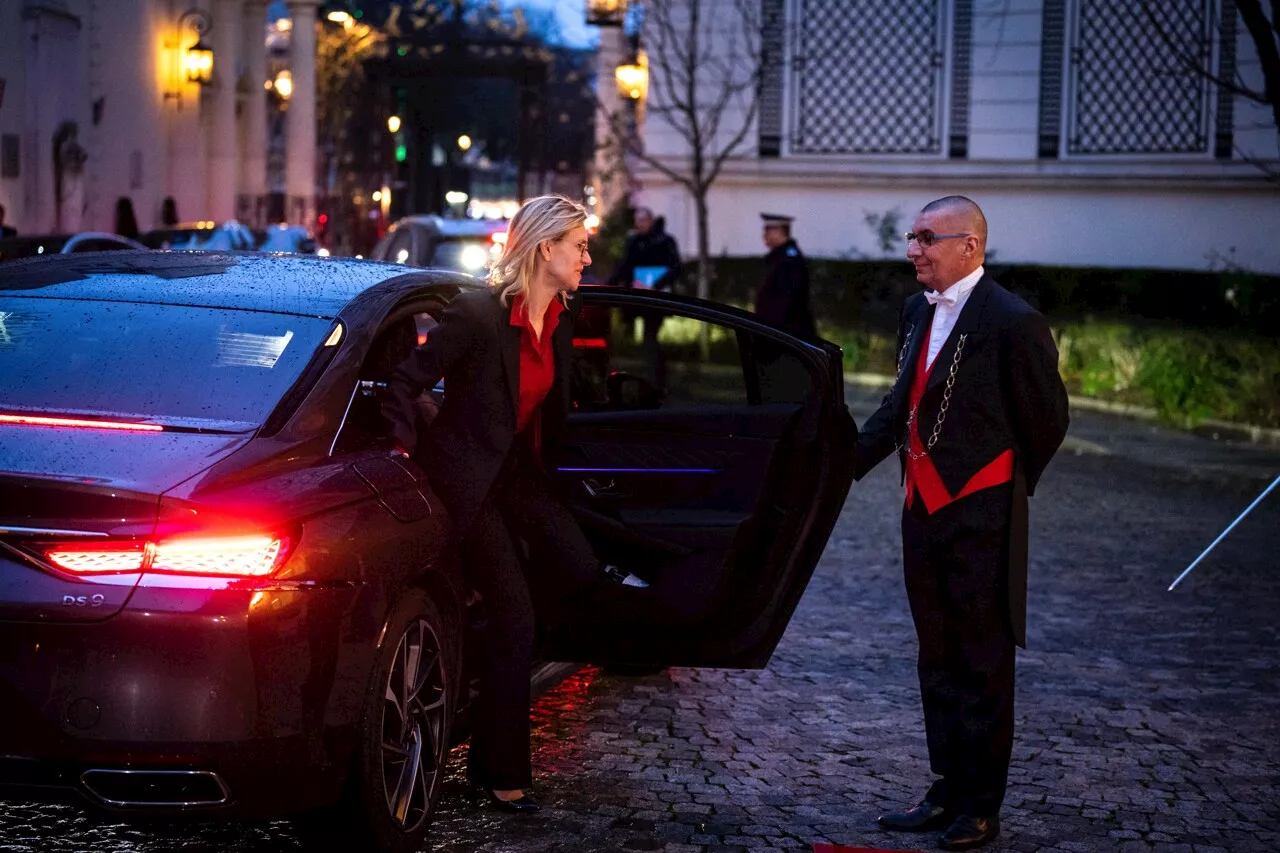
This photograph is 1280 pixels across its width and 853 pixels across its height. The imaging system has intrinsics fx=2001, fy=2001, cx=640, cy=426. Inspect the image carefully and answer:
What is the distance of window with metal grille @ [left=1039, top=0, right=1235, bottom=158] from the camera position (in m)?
27.8

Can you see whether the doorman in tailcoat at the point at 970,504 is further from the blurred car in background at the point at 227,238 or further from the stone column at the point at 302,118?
the stone column at the point at 302,118

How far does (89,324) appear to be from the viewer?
17.9ft

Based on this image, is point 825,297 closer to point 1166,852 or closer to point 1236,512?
point 1236,512

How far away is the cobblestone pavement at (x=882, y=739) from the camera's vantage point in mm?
5641

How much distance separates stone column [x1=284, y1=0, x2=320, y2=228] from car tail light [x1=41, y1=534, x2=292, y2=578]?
140 feet

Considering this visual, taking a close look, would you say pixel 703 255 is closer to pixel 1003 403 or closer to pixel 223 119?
pixel 223 119

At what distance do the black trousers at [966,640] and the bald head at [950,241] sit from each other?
65 cm

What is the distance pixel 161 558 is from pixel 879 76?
26773mm

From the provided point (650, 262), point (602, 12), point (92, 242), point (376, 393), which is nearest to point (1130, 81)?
point (602, 12)

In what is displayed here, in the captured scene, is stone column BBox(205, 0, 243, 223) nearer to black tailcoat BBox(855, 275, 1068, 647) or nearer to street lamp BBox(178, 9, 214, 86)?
street lamp BBox(178, 9, 214, 86)

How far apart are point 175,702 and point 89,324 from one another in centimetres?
144

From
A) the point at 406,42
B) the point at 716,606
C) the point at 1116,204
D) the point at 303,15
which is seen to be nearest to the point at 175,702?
the point at 716,606

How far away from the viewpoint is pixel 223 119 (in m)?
39.2

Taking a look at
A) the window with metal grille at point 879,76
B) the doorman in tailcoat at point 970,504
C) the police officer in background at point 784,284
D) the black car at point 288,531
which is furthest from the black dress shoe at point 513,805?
the window with metal grille at point 879,76
